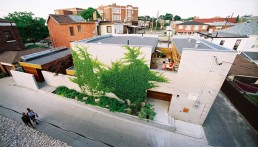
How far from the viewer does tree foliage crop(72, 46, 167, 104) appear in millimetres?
8523

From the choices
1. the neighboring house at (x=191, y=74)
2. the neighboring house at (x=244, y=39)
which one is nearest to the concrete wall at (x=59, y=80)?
the neighboring house at (x=191, y=74)

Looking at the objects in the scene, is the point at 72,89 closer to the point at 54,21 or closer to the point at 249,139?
the point at 249,139

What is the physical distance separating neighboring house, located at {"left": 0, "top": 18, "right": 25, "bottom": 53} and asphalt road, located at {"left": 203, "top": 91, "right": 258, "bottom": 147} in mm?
29318

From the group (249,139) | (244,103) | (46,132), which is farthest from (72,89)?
(244,103)

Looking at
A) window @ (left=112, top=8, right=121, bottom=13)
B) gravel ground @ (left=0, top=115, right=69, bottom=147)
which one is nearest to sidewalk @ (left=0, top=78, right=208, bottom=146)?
gravel ground @ (left=0, top=115, right=69, bottom=147)

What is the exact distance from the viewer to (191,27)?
148 ft

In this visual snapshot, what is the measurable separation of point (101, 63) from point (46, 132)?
6.80 m

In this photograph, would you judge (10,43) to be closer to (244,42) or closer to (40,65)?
(40,65)

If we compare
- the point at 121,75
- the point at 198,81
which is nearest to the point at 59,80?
the point at 121,75

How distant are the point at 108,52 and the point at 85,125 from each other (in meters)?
6.30

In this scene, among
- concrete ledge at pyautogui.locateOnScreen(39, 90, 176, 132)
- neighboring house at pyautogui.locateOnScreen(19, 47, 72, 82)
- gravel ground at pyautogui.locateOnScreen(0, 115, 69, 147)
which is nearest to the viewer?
gravel ground at pyautogui.locateOnScreen(0, 115, 69, 147)

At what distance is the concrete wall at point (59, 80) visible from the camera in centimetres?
1229

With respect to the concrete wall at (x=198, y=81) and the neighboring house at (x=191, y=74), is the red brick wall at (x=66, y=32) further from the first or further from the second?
the concrete wall at (x=198, y=81)

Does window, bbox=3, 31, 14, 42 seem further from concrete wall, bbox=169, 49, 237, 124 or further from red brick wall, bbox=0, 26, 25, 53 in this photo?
concrete wall, bbox=169, 49, 237, 124
